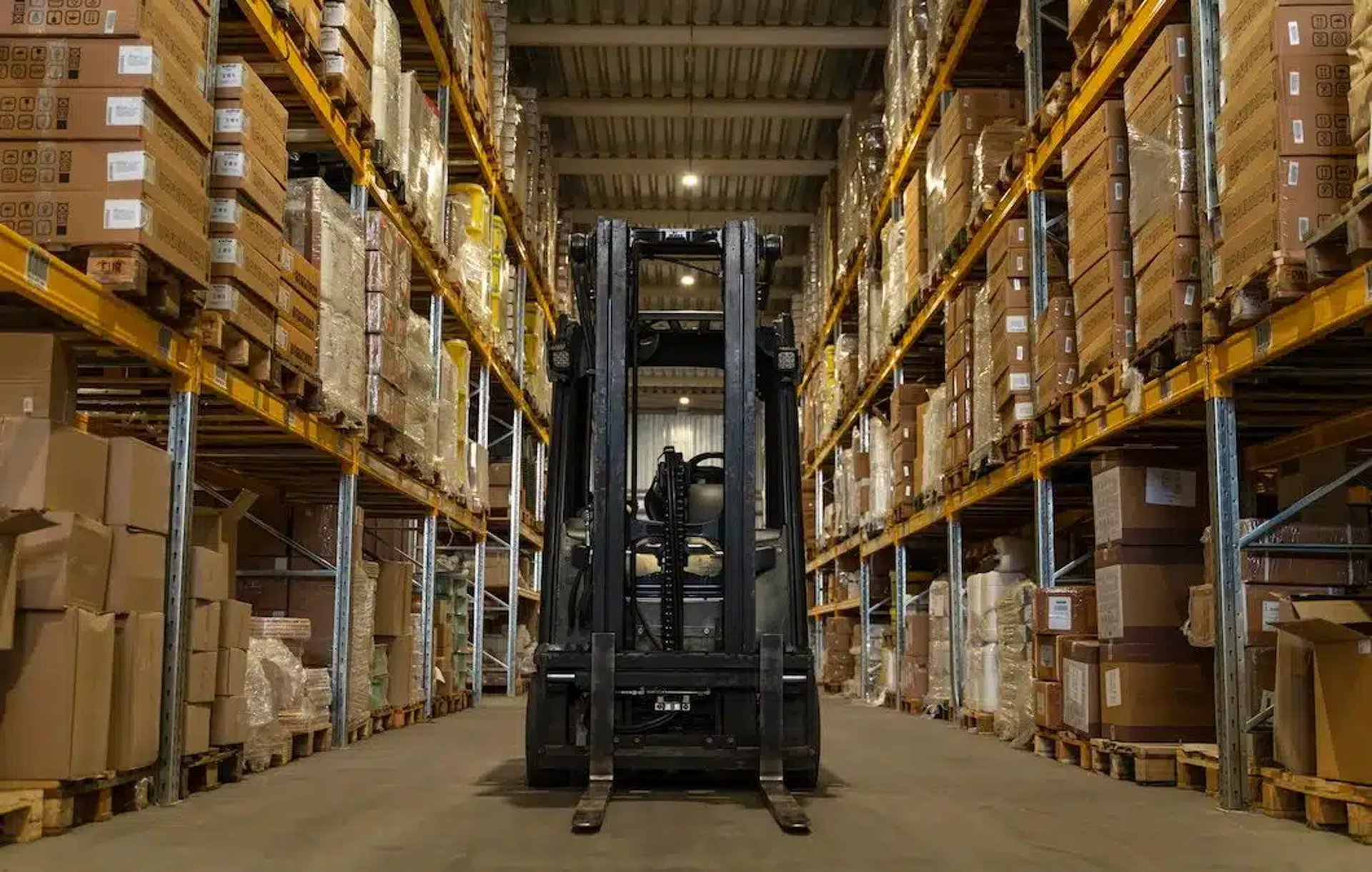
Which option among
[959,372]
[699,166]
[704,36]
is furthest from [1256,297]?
[699,166]

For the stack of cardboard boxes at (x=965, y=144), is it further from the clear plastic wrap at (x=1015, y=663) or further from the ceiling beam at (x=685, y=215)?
the ceiling beam at (x=685, y=215)

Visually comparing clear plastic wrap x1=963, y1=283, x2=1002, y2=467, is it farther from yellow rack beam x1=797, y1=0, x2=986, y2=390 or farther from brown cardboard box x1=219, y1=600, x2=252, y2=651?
brown cardboard box x1=219, y1=600, x2=252, y2=651

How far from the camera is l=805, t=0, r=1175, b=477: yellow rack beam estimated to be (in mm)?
6016

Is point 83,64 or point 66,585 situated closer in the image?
point 66,585

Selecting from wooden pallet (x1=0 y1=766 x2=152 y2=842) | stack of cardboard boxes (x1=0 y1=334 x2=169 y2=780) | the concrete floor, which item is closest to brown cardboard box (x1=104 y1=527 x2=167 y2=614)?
stack of cardboard boxes (x1=0 y1=334 x2=169 y2=780)

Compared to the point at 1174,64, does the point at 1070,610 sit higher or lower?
lower

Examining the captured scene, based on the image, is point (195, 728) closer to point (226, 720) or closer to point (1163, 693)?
point (226, 720)

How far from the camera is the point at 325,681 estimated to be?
292 inches

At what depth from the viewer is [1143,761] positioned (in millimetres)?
5906

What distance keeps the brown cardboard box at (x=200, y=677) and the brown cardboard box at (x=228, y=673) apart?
102 mm

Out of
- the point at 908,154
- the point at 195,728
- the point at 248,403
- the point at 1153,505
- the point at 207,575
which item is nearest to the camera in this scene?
the point at 195,728

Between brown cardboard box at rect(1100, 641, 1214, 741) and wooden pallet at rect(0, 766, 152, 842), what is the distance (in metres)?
4.18

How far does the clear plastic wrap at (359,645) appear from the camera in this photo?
26.0ft

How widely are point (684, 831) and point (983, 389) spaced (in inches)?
200
